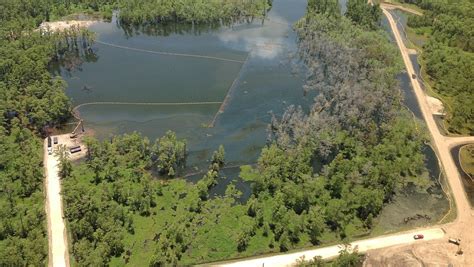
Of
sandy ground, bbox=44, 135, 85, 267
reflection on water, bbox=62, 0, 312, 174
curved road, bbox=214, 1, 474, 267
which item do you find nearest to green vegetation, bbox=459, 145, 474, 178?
curved road, bbox=214, 1, 474, 267

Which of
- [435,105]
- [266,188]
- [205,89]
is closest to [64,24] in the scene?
[205,89]

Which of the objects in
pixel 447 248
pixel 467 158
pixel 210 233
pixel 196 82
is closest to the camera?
pixel 447 248

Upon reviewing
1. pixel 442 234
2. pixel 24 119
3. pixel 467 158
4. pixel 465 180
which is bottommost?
pixel 442 234

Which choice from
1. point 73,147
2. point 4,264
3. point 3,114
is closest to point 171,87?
point 73,147

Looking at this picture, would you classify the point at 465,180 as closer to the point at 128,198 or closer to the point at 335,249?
the point at 335,249

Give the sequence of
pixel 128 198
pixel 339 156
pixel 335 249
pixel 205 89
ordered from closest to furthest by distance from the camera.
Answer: pixel 335 249
pixel 128 198
pixel 339 156
pixel 205 89

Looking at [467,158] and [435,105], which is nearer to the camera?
[467,158]

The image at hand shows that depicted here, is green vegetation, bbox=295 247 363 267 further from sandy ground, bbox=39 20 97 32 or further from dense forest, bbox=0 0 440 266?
sandy ground, bbox=39 20 97 32

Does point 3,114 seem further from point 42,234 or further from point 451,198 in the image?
point 451,198
